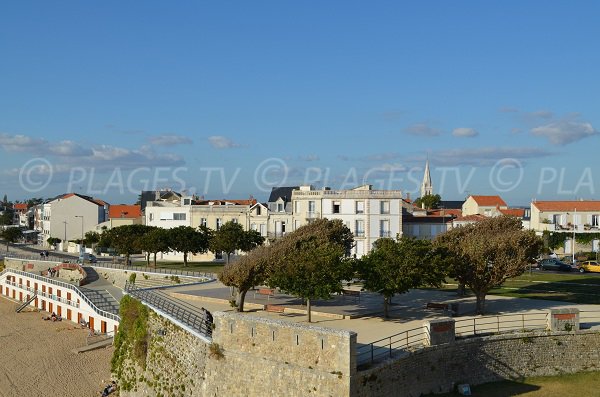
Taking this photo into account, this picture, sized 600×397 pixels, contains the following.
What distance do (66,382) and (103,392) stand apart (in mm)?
3838

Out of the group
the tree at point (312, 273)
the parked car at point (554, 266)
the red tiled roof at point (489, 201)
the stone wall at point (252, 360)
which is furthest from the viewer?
the red tiled roof at point (489, 201)

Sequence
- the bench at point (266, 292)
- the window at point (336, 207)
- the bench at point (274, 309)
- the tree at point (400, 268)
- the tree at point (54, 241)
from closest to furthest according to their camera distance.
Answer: the tree at point (400, 268) < the bench at point (274, 309) < the bench at point (266, 292) < the window at point (336, 207) < the tree at point (54, 241)

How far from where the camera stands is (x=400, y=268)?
26.3 metres

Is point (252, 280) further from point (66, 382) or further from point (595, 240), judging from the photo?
point (595, 240)

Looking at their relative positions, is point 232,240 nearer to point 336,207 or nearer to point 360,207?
point 336,207

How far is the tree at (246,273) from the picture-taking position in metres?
28.9

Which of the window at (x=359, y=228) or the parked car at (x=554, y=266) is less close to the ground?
the window at (x=359, y=228)

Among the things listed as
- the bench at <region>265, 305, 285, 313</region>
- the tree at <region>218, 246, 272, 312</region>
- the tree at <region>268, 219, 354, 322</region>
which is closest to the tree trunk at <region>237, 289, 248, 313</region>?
the tree at <region>218, 246, 272, 312</region>

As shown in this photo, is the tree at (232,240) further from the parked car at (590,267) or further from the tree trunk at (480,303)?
the tree trunk at (480,303)

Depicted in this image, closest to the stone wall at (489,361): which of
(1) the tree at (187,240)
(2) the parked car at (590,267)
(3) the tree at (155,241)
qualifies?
(2) the parked car at (590,267)

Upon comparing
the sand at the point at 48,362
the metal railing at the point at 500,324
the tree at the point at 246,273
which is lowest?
the sand at the point at 48,362

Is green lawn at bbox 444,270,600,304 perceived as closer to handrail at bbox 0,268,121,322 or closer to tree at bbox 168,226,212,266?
handrail at bbox 0,268,121,322

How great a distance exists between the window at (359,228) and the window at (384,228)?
1.72 m

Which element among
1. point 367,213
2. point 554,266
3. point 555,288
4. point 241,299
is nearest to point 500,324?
point 241,299
